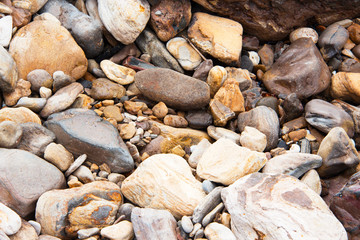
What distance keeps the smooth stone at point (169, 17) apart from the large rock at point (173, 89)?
61cm

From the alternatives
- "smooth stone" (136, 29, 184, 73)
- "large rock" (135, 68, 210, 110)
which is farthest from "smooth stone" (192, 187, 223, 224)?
"smooth stone" (136, 29, 184, 73)

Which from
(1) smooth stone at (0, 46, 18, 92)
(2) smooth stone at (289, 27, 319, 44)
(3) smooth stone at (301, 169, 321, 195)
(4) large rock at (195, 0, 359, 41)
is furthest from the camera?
(2) smooth stone at (289, 27, 319, 44)

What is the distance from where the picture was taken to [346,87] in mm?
3607

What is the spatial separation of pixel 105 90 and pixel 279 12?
2392mm

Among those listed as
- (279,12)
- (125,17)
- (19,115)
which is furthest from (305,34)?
(19,115)

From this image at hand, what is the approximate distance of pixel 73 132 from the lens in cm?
278

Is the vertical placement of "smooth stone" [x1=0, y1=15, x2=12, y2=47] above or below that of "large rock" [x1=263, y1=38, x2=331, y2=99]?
above

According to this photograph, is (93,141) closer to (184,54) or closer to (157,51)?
(157,51)

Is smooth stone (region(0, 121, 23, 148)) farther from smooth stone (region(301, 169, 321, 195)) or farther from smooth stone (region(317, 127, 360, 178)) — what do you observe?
smooth stone (region(317, 127, 360, 178))

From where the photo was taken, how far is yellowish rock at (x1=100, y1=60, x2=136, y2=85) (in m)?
3.52

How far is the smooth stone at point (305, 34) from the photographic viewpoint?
13.5 ft

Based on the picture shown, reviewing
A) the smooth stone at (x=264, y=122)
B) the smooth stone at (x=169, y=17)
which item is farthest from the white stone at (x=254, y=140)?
the smooth stone at (x=169, y=17)

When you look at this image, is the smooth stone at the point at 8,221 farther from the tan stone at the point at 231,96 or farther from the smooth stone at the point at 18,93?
the tan stone at the point at 231,96

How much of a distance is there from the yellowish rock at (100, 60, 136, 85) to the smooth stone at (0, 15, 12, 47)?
3.11ft
